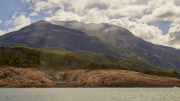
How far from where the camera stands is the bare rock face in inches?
5008

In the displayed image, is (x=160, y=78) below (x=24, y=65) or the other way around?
below

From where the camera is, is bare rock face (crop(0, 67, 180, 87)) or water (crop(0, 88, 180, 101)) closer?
water (crop(0, 88, 180, 101))

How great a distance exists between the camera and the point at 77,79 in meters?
144

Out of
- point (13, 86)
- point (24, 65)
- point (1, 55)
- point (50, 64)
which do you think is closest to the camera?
point (13, 86)

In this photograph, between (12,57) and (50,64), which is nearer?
(12,57)

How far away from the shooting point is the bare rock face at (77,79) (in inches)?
5008

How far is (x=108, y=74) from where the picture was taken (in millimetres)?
148000

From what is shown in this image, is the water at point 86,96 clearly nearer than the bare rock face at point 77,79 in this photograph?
Yes

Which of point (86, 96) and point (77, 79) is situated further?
point (77, 79)

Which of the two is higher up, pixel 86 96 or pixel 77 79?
pixel 77 79

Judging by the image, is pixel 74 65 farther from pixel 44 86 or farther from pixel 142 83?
pixel 142 83

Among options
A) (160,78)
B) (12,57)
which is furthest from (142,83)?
(12,57)

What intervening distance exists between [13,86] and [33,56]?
50276 millimetres

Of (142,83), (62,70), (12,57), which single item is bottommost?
(142,83)
